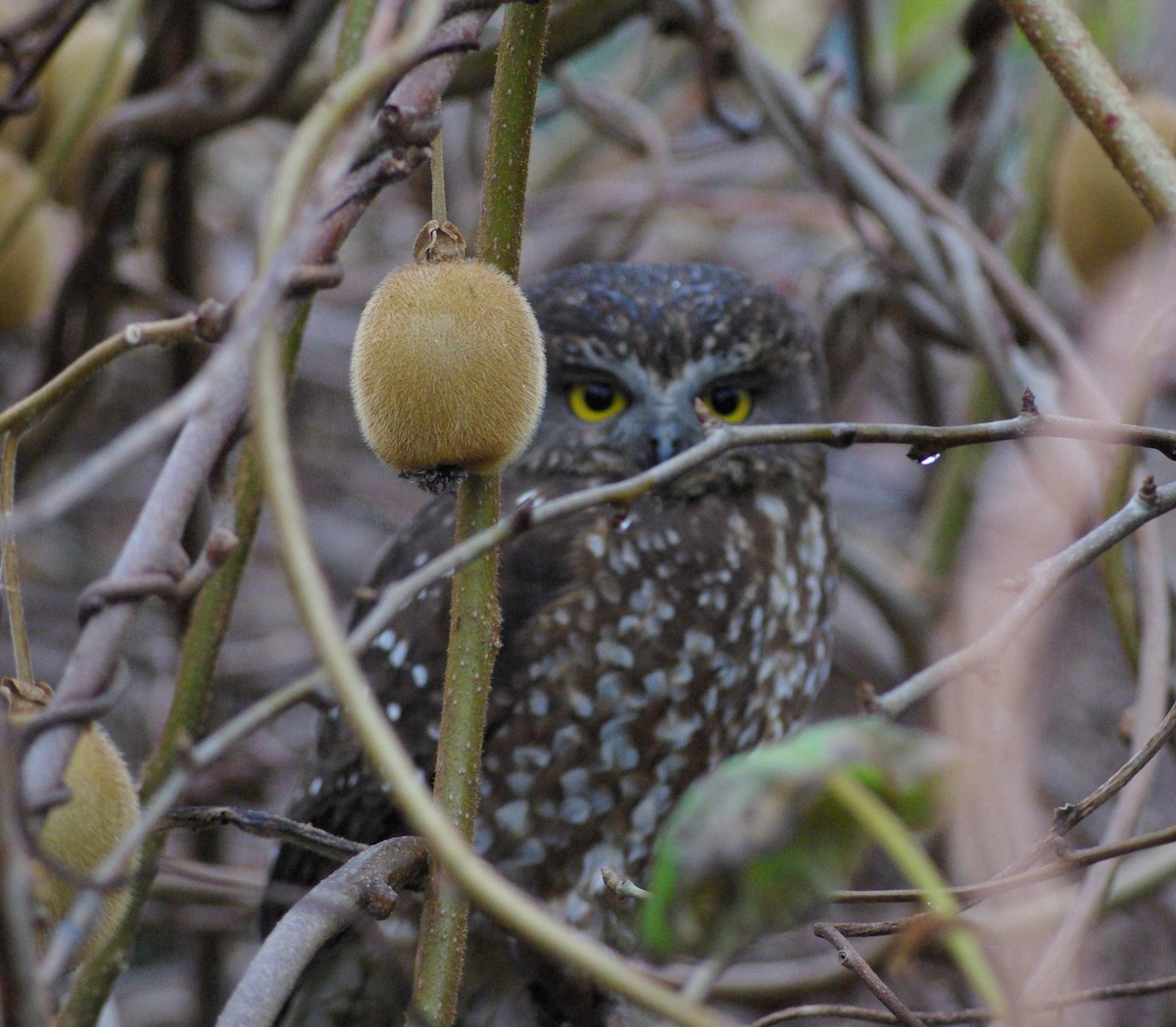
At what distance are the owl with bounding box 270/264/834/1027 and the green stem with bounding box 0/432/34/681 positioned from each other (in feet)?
3.93

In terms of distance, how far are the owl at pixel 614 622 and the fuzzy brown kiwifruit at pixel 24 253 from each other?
2.67ft

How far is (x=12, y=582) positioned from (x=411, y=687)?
4.60 feet

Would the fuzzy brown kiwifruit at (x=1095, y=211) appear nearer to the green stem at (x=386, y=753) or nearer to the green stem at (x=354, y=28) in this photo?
the green stem at (x=354, y=28)

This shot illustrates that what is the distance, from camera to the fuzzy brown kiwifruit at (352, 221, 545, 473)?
38.6 inches

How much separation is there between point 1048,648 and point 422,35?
2430 mm

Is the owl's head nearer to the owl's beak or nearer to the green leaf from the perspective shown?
the owl's beak

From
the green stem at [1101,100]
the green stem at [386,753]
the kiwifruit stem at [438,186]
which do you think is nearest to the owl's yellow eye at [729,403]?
the green stem at [1101,100]

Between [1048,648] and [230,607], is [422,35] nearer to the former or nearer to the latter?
[230,607]

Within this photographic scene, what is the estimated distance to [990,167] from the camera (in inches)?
113

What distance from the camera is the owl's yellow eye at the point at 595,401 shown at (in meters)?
2.53

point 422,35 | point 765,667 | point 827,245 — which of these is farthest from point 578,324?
point 827,245

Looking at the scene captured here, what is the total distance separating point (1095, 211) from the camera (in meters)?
2.35

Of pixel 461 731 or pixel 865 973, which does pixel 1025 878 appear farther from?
pixel 461 731

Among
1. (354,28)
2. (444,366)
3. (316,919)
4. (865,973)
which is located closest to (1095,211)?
(354,28)
